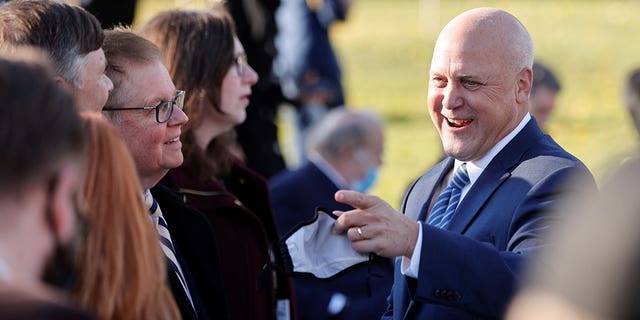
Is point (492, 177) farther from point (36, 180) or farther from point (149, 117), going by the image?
point (36, 180)

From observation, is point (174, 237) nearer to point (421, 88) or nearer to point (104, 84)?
point (104, 84)

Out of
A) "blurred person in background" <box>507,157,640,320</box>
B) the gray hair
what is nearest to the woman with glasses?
the gray hair

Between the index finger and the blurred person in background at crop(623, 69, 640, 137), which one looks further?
the blurred person in background at crop(623, 69, 640, 137)

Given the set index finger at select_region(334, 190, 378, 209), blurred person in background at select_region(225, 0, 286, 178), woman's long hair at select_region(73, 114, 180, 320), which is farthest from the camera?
blurred person in background at select_region(225, 0, 286, 178)

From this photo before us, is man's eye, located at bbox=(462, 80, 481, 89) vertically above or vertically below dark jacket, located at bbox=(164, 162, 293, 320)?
above

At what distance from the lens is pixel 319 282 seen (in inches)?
206

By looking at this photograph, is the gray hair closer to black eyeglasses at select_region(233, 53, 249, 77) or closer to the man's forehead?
black eyeglasses at select_region(233, 53, 249, 77)

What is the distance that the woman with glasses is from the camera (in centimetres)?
443

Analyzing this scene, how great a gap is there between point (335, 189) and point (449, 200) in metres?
2.44

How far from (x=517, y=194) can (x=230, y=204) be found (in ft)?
4.80

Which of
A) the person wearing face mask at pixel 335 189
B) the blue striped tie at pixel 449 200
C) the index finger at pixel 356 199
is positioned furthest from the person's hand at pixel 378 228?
the person wearing face mask at pixel 335 189

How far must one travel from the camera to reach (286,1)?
33.6ft

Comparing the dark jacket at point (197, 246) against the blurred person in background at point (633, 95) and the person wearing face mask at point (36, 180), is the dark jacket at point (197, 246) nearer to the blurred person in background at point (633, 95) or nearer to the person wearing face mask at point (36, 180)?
the person wearing face mask at point (36, 180)

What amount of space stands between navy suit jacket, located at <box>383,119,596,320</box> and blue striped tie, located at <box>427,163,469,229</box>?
8cm
